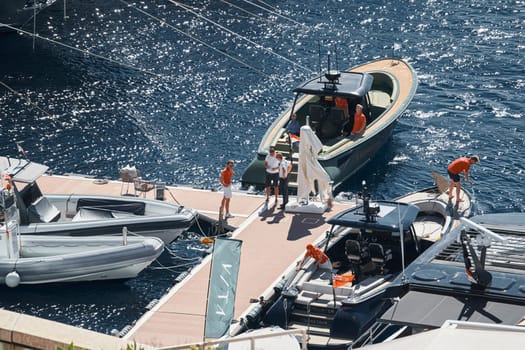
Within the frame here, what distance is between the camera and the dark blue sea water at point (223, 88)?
3297 cm

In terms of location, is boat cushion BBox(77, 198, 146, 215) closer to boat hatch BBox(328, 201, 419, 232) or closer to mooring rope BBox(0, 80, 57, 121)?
boat hatch BBox(328, 201, 419, 232)

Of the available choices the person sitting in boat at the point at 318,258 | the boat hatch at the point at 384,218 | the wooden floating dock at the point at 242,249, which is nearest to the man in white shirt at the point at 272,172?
the wooden floating dock at the point at 242,249

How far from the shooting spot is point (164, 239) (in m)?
27.2

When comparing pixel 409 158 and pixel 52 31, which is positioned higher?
pixel 52 31

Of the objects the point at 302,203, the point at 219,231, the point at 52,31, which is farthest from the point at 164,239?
the point at 52,31

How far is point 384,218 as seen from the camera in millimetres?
22766

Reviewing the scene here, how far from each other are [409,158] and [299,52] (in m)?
11.0

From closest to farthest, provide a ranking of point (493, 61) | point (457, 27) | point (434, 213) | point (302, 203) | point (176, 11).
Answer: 1. point (434, 213)
2. point (302, 203)
3. point (493, 61)
4. point (457, 27)
5. point (176, 11)

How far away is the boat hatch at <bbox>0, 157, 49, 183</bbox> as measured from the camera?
26.8 meters

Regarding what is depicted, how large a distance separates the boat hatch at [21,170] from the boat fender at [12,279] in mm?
2645

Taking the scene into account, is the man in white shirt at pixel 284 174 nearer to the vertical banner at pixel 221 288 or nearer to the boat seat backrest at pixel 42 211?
the boat seat backrest at pixel 42 211

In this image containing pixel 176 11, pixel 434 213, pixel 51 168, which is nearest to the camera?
pixel 434 213

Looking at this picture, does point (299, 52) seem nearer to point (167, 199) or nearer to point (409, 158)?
point (409, 158)

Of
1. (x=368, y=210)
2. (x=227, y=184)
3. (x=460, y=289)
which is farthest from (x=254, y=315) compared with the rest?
(x=227, y=184)
